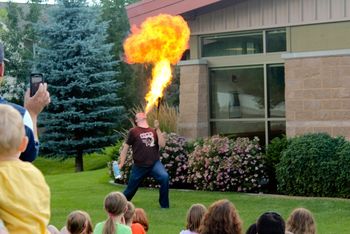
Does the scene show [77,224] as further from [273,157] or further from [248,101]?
[248,101]

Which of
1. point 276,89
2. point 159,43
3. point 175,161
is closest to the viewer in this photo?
point 159,43

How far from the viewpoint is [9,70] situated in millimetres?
31922

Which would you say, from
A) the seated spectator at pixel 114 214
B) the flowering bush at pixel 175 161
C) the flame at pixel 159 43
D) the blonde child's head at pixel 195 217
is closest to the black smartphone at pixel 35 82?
the seated spectator at pixel 114 214

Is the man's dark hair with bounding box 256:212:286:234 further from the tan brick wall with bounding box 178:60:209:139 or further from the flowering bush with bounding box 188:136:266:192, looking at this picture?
the tan brick wall with bounding box 178:60:209:139

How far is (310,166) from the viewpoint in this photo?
1410cm

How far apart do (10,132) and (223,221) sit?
3.09 meters

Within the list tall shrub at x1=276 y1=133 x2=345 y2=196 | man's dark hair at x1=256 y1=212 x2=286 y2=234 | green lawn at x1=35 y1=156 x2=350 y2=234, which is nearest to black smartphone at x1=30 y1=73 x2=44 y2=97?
man's dark hair at x1=256 y1=212 x2=286 y2=234

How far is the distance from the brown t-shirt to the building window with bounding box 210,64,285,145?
398 cm

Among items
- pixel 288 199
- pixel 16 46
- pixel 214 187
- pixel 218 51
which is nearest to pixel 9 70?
pixel 16 46

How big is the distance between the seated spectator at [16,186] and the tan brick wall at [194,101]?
45.9 feet

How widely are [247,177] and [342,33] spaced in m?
3.41

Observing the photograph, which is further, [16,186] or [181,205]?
[181,205]

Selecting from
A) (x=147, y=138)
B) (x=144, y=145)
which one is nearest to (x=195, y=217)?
(x=144, y=145)

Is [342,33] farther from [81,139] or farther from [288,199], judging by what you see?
[81,139]
